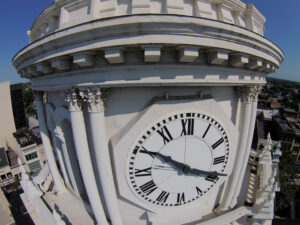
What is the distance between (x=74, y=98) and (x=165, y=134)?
2.39 meters

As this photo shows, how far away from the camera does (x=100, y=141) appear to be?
367 centimetres

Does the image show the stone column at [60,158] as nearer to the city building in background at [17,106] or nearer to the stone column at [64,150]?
the stone column at [64,150]

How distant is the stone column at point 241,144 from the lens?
15.7 feet

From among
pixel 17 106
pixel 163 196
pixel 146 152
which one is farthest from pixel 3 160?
pixel 146 152

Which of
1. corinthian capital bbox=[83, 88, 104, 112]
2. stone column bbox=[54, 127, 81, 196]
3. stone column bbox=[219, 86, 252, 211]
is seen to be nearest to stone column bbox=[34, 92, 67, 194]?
stone column bbox=[54, 127, 81, 196]

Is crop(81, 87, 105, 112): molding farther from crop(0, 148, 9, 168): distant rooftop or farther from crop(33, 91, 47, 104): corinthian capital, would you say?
crop(0, 148, 9, 168): distant rooftop

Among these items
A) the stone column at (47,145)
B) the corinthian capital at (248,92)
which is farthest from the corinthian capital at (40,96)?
the corinthian capital at (248,92)

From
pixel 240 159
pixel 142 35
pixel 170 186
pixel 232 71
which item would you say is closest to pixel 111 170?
pixel 170 186

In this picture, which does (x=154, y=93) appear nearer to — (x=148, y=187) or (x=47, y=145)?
(x=148, y=187)

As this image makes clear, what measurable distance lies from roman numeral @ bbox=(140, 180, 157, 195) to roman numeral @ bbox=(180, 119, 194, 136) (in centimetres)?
167

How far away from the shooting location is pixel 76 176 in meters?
6.09

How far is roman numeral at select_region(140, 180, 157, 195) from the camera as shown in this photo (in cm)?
427

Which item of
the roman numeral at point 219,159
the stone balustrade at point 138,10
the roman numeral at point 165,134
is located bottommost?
the roman numeral at point 219,159

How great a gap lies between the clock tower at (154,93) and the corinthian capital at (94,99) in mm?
29
